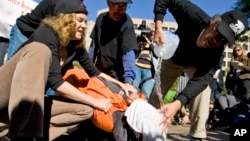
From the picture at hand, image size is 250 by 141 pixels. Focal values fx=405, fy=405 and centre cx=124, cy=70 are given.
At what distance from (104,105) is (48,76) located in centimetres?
49

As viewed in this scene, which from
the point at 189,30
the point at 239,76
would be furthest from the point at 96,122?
the point at 239,76

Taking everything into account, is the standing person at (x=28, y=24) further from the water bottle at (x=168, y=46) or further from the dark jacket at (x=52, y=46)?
the water bottle at (x=168, y=46)

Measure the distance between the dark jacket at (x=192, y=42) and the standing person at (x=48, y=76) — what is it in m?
0.68

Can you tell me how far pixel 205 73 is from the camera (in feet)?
11.0

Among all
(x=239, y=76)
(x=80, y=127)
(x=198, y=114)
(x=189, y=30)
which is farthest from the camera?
(x=239, y=76)

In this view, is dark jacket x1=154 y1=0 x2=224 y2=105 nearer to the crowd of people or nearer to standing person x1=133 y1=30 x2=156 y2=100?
the crowd of people

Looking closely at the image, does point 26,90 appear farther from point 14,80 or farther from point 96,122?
point 96,122

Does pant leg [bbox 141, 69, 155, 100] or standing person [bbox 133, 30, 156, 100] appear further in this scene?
standing person [bbox 133, 30, 156, 100]

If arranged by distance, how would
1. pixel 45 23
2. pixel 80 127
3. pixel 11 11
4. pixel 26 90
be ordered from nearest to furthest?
pixel 26 90 < pixel 45 23 < pixel 80 127 < pixel 11 11

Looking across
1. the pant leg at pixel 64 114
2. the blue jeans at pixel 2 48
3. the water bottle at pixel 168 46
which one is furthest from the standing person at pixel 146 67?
the pant leg at pixel 64 114

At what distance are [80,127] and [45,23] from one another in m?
0.95

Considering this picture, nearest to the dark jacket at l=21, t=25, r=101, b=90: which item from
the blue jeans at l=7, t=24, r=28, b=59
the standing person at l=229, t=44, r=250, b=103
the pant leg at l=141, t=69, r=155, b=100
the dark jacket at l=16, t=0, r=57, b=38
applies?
the dark jacket at l=16, t=0, r=57, b=38

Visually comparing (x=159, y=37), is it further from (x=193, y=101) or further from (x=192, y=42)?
(x=193, y=101)

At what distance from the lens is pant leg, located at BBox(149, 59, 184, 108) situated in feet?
13.0
